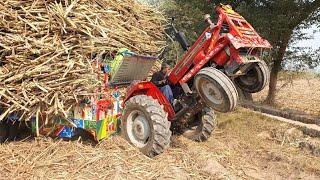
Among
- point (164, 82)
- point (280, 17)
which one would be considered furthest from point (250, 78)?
point (280, 17)

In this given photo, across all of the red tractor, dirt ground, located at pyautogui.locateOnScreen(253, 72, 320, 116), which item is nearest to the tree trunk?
dirt ground, located at pyautogui.locateOnScreen(253, 72, 320, 116)

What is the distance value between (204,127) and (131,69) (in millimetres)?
1825

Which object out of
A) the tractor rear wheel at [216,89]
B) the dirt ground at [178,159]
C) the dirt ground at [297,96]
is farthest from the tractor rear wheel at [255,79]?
the dirt ground at [297,96]

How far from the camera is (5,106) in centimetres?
618

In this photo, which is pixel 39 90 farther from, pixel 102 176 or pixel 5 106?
pixel 102 176

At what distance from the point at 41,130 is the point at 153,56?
268cm

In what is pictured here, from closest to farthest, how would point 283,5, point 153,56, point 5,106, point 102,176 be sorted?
point 102,176
point 5,106
point 153,56
point 283,5

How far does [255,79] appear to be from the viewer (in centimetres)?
Answer: 670

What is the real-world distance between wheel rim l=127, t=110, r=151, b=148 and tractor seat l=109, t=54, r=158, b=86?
697 mm

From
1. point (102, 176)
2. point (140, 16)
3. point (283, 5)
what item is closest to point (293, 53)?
point (283, 5)

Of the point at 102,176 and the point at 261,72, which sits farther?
the point at 261,72

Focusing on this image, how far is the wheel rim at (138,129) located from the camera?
7195 millimetres

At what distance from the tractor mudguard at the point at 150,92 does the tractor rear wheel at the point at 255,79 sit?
1.25m

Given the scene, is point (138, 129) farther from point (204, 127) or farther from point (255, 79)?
point (255, 79)
